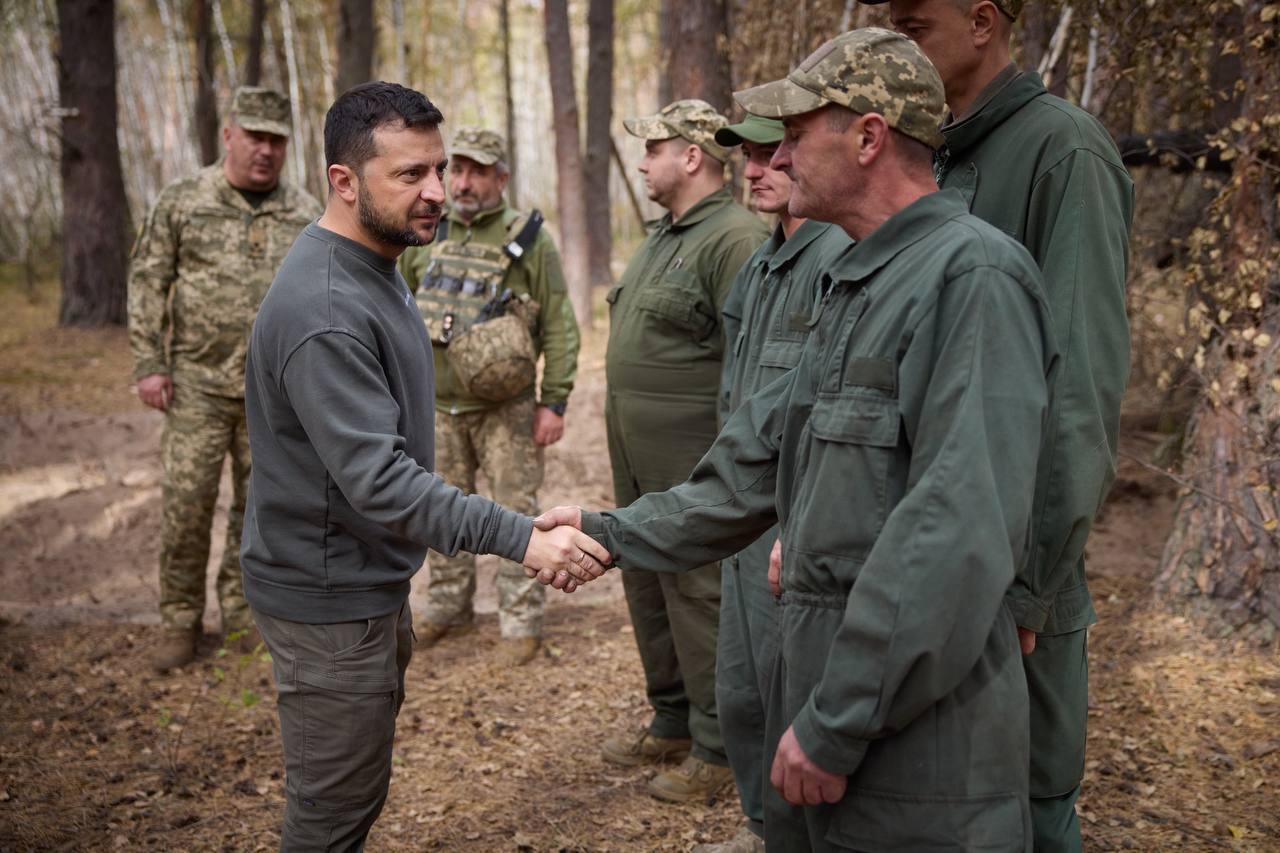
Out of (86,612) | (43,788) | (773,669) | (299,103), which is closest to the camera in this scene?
(773,669)

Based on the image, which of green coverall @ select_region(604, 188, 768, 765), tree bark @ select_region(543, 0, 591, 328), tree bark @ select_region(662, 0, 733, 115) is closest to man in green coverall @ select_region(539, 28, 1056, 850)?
green coverall @ select_region(604, 188, 768, 765)

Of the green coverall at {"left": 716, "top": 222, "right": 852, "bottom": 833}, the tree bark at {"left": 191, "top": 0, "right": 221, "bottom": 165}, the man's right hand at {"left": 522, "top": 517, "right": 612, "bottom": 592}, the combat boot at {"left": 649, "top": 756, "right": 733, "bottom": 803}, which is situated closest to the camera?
the man's right hand at {"left": 522, "top": 517, "right": 612, "bottom": 592}

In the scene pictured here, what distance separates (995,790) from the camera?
183cm

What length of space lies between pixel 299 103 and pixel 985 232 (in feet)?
66.7

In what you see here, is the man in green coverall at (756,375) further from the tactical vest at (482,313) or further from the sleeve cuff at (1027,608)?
the tactical vest at (482,313)

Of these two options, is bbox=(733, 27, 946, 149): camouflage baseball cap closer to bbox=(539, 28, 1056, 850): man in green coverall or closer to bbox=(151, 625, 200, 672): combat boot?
bbox=(539, 28, 1056, 850): man in green coverall

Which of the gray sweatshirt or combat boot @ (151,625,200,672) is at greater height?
the gray sweatshirt

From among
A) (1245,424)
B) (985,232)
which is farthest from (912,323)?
(1245,424)

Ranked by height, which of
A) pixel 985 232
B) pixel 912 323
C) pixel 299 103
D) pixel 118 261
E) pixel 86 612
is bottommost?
pixel 86 612

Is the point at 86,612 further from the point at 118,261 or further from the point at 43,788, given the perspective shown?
the point at 118,261

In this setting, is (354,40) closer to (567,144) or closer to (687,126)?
(567,144)

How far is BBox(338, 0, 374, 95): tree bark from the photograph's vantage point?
9469mm

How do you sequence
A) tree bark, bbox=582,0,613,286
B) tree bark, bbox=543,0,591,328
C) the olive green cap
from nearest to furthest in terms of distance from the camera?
1. the olive green cap
2. tree bark, bbox=543,0,591,328
3. tree bark, bbox=582,0,613,286

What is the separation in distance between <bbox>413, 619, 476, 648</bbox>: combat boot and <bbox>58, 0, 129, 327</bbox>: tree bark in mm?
9361
